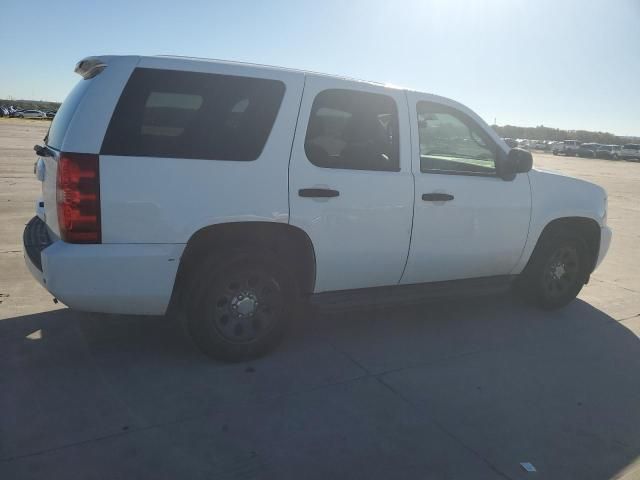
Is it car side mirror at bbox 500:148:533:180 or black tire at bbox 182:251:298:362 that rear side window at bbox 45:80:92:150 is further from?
car side mirror at bbox 500:148:533:180

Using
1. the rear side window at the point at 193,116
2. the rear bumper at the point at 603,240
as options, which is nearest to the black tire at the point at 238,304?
the rear side window at the point at 193,116

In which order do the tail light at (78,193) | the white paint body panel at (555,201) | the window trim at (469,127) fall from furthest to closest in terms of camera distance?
the white paint body panel at (555,201) → the window trim at (469,127) → the tail light at (78,193)

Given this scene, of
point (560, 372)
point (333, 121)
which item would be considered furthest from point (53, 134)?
point (560, 372)

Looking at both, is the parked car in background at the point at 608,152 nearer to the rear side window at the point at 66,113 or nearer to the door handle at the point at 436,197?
the door handle at the point at 436,197

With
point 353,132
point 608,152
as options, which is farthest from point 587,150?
point 353,132

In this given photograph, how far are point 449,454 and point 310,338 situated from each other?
5.54ft

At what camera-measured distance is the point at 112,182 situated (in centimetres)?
320

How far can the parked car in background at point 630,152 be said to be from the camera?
5257 cm

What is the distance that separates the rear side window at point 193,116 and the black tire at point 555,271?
3038mm

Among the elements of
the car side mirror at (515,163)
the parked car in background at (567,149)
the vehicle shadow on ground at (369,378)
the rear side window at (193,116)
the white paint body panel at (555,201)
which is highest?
the rear side window at (193,116)

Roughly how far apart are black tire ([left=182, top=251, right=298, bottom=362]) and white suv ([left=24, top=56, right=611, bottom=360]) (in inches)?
0.4

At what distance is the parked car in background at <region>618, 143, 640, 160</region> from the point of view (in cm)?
5257

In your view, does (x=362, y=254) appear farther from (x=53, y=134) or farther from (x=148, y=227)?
(x=53, y=134)

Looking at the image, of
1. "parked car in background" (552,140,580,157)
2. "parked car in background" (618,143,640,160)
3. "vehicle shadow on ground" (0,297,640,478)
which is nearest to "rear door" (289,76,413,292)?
"vehicle shadow on ground" (0,297,640,478)
